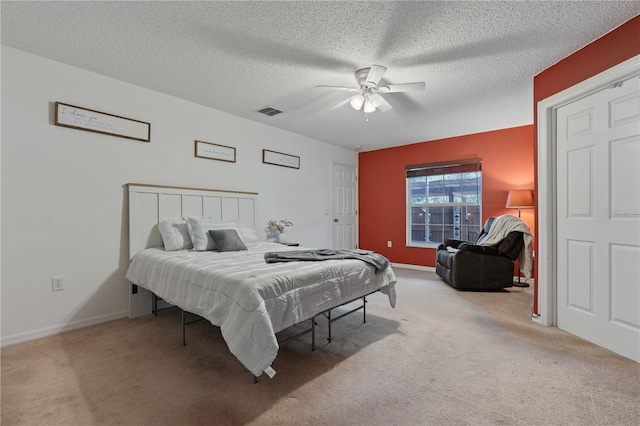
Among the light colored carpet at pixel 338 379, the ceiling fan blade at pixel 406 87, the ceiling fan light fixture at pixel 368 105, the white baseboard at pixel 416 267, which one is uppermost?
the ceiling fan blade at pixel 406 87

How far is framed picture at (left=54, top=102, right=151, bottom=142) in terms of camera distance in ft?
9.02

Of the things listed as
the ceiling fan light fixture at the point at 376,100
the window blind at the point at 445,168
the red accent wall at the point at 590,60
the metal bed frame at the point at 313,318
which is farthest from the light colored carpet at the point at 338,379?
the window blind at the point at 445,168

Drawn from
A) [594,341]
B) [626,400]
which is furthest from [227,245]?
[594,341]

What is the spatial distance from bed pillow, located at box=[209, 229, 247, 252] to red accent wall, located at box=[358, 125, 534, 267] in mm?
3651

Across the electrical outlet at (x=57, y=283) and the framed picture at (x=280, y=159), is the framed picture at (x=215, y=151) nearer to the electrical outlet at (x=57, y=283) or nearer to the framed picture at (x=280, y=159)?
the framed picture at (x=280, y=159)

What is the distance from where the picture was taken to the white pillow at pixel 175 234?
10.3 ft

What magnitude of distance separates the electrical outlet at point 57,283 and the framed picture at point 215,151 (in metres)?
1.89

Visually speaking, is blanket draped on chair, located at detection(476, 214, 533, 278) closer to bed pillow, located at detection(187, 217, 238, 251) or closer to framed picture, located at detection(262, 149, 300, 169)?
framed picture, located at detection(262, 149, 300, 169)

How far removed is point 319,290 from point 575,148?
259 centimetres

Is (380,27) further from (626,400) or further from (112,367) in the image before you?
(112,367)

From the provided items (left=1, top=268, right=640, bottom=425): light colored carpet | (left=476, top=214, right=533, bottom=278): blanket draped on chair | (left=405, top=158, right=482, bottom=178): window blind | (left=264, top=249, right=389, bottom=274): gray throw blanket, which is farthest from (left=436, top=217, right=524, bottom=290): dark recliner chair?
(left=264, top=249, right=389, bottom=274): gray throw blanket

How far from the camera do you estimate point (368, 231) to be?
6.43 meters

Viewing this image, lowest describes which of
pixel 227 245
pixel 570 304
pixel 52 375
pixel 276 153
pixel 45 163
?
pixel 52 375

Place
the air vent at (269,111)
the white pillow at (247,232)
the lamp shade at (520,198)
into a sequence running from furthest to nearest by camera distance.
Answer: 1. the lamp shade at (520,198)
2. the air vent at (269,111)
3. the white pillow at (247,232)
